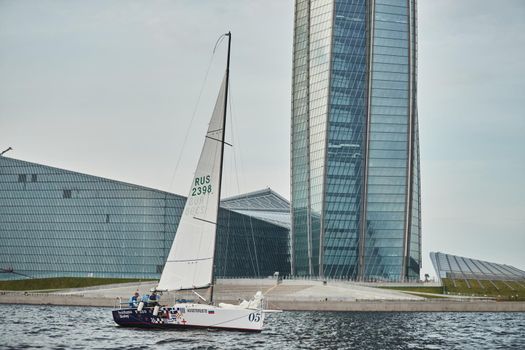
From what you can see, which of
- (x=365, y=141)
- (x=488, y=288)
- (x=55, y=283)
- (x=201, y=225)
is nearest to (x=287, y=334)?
(x=201, y=225)

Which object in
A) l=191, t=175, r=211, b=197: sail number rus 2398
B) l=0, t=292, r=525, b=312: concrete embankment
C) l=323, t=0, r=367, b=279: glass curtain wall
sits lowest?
l=0, t=292, r=525, b=312: concrete embankment

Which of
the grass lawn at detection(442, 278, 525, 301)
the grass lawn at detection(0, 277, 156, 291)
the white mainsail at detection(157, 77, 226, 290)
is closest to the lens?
the white mainsail at detection(157, 77, 226, 290)

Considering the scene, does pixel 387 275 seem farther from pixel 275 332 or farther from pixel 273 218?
pixel 275 332

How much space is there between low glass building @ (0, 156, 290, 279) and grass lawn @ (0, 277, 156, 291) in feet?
24.0

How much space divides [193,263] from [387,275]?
10340 centimetres

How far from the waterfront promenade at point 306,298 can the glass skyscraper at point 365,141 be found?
2686 cm

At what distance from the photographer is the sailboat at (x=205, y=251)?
69.9 meters

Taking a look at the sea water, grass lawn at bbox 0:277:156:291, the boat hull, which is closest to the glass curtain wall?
grass lawn at bbox 0:277:156:291

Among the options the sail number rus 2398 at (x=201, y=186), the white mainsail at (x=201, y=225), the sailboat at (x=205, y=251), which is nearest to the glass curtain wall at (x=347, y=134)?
the sailboat at (x=205, y=251)

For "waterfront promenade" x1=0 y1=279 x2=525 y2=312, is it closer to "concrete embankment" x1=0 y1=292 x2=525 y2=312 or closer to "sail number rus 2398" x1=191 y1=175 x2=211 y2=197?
"concrete embankment" x1=0 y1=292 x2=525 y2=312

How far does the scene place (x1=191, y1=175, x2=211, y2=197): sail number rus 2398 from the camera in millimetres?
71062

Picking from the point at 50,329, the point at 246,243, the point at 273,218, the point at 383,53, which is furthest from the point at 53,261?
the point at 50,329

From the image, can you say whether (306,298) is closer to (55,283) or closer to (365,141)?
(55,283)

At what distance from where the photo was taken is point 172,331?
72625 millimetres
